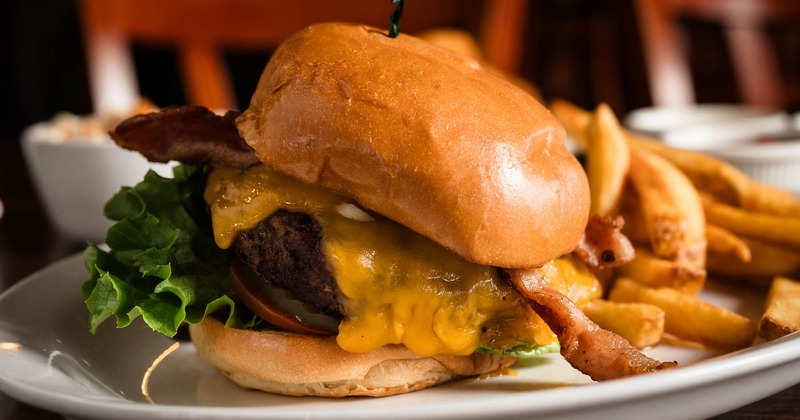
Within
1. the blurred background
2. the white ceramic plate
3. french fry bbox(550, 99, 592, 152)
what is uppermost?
french fry bbox(550, 99, 592, 152)

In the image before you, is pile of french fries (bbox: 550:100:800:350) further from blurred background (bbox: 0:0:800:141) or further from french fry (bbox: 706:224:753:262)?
blurred background (bbox: 0:0:800:141)

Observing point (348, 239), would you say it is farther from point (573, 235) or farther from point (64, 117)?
point (64, 117)

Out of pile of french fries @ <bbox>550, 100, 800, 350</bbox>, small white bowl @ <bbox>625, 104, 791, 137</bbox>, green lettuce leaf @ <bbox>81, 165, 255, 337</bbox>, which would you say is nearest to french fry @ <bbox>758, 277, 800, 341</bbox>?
pile of french fries @ <bbox>550, 100, 800, 350</bbox>

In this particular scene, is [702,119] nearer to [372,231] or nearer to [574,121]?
[574,121]

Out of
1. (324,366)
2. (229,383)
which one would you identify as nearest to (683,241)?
(324,366)

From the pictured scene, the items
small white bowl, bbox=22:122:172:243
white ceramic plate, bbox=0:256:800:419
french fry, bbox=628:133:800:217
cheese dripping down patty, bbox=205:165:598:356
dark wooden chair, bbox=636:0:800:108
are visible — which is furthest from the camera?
dark wooden chair, bbox=636:0:800:108

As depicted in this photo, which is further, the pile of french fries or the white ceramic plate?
the pile of french fries

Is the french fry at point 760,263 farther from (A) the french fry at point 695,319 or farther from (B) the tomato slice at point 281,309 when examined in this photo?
(B) the tomato slice at point 281,309
